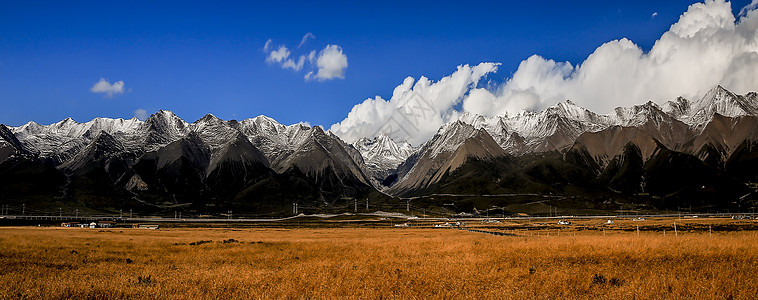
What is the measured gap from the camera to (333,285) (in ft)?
68.6

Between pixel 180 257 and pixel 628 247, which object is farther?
pixel 180 257

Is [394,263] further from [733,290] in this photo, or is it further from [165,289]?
[733,290]

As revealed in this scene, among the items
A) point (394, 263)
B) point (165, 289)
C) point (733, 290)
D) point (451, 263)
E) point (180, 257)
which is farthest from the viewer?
point (180, 257)

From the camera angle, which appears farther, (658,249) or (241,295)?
(658,249)

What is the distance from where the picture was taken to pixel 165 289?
67.6ft

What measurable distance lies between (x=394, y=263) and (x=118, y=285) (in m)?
15.5

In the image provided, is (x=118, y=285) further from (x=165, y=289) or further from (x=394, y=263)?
(x=394, y=263)

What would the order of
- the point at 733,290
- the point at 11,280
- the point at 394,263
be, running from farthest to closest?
the point at 394,263 → the point at 11,280 → the point at 733,290

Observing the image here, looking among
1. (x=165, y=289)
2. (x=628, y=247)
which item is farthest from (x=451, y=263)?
(x=165, y=289)

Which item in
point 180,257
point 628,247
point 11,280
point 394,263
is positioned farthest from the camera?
point 180,257

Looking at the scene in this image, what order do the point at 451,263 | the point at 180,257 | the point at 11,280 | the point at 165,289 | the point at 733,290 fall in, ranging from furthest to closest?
1. the point at 180,257
2. the point at 451,263
3. the point at 11,280
4. the point at 165,289
5. the point at 733,290

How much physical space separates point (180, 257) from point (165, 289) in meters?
18.0

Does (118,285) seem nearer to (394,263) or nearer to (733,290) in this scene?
(394,263)

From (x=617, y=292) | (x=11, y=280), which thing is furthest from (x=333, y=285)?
(x=11, y=280)
